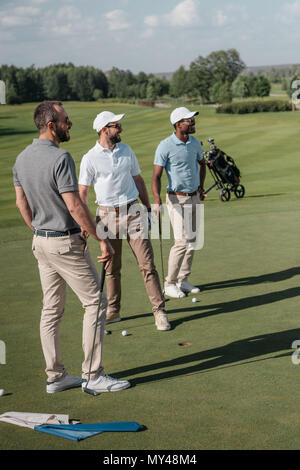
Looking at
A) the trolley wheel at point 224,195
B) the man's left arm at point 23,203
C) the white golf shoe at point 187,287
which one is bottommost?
the trolley wheel at point 224,195

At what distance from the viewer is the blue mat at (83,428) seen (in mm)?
4422

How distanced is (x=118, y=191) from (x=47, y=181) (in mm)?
1924

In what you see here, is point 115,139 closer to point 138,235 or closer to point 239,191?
point 138,235

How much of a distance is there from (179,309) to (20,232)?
6.46 metres

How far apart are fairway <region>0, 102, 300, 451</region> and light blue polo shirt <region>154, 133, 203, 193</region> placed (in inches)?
56.2

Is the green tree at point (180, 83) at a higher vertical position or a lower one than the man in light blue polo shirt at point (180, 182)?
higher

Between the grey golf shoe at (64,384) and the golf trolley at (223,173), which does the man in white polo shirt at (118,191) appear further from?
the golf trolley at (223,173)

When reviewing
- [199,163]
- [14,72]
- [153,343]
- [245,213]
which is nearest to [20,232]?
[245,213]

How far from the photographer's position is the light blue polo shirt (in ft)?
26.8

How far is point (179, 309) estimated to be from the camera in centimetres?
770

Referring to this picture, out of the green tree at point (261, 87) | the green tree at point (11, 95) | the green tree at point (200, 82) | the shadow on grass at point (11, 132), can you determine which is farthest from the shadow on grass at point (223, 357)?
the green tree at point (200, 82)

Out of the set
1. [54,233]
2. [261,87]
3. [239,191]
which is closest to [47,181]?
[54,233]

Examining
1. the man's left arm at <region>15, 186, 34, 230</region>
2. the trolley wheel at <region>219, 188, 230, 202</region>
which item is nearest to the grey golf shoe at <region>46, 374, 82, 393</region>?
the man's left arm at <region>15, 186, 34, 230</region>

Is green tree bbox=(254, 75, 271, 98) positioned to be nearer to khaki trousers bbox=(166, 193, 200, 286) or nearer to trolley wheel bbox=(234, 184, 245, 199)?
trolley wheel bbox=(234, 184, 245, 199)
